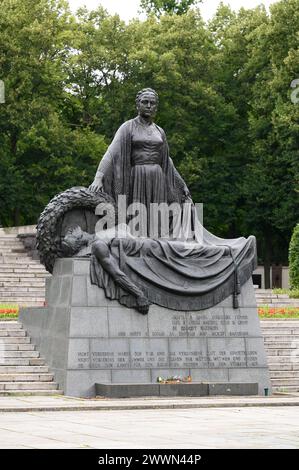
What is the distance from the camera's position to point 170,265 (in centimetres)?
2150

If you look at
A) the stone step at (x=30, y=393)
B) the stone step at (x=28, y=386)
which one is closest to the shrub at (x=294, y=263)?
the stone step at (x=28, y=386)

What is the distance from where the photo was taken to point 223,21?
5631cm

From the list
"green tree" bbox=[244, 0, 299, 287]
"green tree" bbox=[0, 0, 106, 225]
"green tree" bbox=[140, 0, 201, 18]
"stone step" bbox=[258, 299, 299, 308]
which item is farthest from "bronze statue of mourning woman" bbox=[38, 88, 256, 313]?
"green tree" bbox=[140, 0, 201, 18]

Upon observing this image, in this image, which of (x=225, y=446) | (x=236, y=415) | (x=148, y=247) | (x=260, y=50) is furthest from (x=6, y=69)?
(x=225, y=446)

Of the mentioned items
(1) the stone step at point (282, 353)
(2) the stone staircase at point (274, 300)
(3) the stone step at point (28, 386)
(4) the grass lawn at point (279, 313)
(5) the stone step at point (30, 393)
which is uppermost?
(2) the stone staircase at point (274, 300)

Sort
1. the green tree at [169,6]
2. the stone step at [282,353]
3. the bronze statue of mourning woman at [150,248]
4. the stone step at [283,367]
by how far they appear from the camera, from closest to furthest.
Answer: the bronze statue of mourning woman at [150,248] → the stone step at [283,367] → the stone step at [282,353] → the green tree at [169,6]

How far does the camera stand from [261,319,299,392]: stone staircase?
73.7 ft

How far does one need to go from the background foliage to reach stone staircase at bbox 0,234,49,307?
9347 millimetres

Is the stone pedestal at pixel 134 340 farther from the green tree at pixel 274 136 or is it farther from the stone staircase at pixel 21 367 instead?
the green tree at pixel 274 136

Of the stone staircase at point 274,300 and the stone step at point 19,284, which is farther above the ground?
the stone step at point 19,284

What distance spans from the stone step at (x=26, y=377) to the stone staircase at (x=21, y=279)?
471 inches

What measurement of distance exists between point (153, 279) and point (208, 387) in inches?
85.5

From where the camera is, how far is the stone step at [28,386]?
67.4 ft
